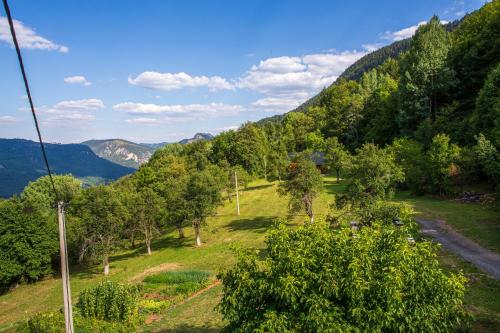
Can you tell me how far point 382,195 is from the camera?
110 feet

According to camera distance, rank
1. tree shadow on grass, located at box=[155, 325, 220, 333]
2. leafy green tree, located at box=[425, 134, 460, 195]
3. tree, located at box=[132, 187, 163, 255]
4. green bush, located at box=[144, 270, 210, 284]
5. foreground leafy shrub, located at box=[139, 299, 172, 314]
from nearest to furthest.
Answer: tree shadow on grass, located at box=[155, 325, 220, 333], foreground leafy shrub, located at box=[139, 299, 172, 314], green bush, located at box=[144, 270, 210, 284], tree, located at box=[132, 187, 163, 255], leafy green tree, located at box=[425, 134, 460, 195]

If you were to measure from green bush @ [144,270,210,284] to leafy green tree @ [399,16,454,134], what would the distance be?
187ft

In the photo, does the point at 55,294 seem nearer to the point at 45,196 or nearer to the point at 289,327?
the point at 289,327

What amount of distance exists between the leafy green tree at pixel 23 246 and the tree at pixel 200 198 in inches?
712

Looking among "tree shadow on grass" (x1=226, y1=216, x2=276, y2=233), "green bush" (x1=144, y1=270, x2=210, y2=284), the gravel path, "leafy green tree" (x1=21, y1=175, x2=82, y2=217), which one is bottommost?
"green bush" (x1=144, y1=270, x2=210, y2=284)

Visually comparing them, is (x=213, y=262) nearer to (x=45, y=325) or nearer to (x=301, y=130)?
(x=45, y=325)

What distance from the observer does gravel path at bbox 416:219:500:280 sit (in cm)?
2402

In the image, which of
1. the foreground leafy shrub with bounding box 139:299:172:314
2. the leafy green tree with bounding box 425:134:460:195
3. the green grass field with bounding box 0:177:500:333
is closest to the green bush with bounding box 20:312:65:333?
the green grass field with bounding box 0:177:500:333

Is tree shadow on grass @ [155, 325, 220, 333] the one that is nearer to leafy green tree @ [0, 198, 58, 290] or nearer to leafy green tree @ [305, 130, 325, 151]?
leafy green tree @ [0, 198, 58, 290]

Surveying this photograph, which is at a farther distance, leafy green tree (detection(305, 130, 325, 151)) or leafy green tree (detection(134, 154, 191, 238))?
leafy green tree (detection(305, 130, 325, 151))

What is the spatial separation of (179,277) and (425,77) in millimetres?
61480

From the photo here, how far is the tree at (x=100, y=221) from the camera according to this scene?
4022cm

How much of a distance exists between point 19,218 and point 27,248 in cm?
402

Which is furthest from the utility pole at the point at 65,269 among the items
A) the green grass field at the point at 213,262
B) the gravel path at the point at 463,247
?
the gravel path at the point at 463,247
